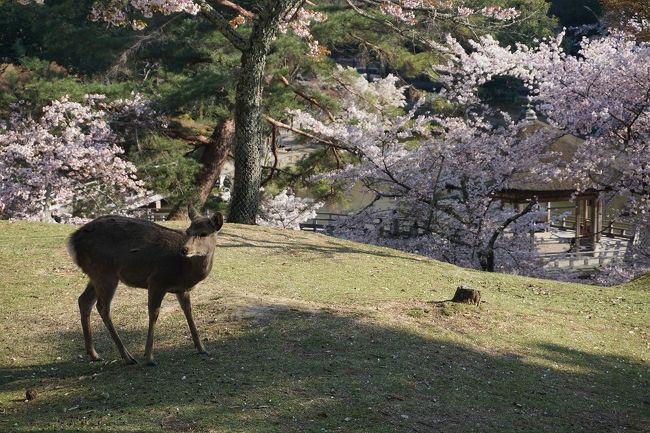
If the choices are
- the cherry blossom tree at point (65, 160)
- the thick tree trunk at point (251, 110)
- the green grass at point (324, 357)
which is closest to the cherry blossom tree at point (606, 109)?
the thick tree trunk at point (251, 110)

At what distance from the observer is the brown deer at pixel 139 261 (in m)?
8.51

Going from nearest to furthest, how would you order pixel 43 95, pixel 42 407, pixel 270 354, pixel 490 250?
pixel 42 407 → pixel 270 354 → pixel 490 250 → pixel 43 95

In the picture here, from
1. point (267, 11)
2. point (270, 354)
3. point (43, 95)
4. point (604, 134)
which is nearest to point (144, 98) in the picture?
point (43, 95)

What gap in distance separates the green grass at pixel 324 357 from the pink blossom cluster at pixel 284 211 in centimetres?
1486

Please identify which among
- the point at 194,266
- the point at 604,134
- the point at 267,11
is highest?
the point at 267,11

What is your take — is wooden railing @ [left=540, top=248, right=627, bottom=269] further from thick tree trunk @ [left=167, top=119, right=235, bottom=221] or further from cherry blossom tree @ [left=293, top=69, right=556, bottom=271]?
thick tree trunk @ [left=167, top=119, right=235, bottom=221]

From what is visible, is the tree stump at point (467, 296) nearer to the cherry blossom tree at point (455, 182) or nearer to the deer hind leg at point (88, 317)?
the deer hind leg at point (88, 317)

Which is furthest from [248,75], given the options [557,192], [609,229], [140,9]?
[609,229]

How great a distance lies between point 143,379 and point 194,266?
114cm

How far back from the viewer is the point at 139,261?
8.57m

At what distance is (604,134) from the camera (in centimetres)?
2277

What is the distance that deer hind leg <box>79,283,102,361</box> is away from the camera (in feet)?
29.0

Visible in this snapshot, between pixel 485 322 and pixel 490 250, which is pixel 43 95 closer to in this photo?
pixel 490 250

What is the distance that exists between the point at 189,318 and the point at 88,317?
101cm
